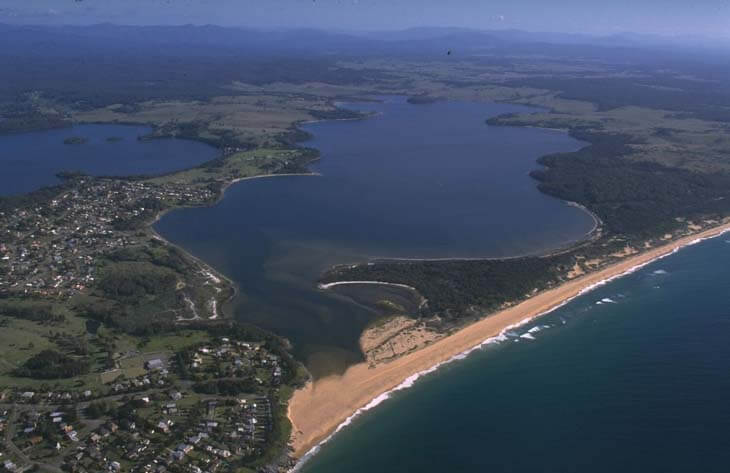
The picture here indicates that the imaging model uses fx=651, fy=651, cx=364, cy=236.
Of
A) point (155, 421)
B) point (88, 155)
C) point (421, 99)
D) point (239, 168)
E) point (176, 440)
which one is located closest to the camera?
point (176, 440)

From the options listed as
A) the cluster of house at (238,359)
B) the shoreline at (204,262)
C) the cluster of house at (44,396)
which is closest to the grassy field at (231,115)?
the shoreline at (204,262)

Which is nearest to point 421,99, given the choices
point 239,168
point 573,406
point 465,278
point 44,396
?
point 239,168

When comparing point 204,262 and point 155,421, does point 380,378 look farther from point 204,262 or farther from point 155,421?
point 204,262

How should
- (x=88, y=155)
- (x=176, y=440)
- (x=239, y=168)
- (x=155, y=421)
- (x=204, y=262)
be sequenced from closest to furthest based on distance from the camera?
(x=176, y=440)
(x=155, y=421)
(x=204, y=262)
(x=239, y=168)
(x=88, y=155)

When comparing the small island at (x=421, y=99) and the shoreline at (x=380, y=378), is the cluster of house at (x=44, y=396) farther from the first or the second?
the small island at (x=421, y=99)

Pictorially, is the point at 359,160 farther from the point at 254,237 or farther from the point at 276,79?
the point at 276,79

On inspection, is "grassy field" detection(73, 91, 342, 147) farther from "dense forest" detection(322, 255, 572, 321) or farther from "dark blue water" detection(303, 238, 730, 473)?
"dark blue water" detection(303, 238, 730, 473)
